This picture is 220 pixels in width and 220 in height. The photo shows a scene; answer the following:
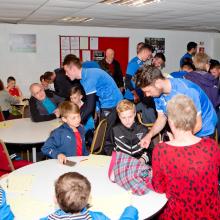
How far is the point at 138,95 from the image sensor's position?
5.24 m

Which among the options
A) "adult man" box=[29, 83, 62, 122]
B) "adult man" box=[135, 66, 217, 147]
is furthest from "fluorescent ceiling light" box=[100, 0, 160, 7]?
"adult man" box=[135, 66, 217, 147]

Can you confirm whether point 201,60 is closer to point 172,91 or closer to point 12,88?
point 172,91

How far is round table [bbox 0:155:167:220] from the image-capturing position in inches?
74.1

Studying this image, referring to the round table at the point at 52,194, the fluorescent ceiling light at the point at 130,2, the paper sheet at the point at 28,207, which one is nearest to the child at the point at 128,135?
the round table at the point at 52,194

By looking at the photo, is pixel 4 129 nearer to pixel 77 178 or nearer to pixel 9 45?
pixel 77 178

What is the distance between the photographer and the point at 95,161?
2.70 meters

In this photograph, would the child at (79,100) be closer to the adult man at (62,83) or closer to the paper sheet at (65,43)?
the adult man at (62,83)

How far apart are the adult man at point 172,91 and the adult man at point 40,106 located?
1897 millimetres

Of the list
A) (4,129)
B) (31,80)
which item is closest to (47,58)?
(31,80)

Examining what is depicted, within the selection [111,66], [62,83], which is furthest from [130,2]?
[62,83]

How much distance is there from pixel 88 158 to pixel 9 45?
21.2ft

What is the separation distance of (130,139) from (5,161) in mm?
1153

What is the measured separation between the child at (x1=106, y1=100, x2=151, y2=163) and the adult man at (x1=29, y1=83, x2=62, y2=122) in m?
1.60

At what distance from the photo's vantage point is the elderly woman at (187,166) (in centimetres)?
177
